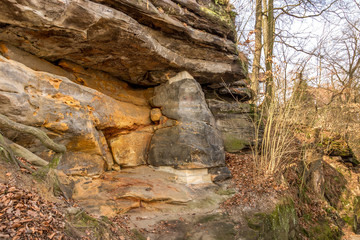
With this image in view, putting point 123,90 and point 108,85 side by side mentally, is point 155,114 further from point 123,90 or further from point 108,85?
point 108,85

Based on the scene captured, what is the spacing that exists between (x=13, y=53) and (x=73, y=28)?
1504mm

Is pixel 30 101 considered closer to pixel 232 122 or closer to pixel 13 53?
pixel 13 53

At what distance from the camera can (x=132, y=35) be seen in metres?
5.43

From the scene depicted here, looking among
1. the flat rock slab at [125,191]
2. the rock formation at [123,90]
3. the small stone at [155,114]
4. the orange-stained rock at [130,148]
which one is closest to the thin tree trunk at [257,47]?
the rock formation at [123,90]

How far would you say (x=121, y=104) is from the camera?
673cm

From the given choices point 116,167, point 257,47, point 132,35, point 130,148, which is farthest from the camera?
point 257,47

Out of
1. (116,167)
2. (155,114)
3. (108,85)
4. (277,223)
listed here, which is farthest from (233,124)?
(108,85)

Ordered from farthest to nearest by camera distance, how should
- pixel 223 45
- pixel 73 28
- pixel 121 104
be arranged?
1. pixel 223 45
2. pixel 121 104
3. pixel 73 28

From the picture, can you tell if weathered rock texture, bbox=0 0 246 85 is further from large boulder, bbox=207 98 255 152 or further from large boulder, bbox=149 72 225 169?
large boulder, bbox=207 98 255 152

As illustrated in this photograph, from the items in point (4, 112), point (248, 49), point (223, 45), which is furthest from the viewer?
point (248, 49)

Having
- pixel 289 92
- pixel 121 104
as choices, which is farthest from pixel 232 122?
pixel 121 104

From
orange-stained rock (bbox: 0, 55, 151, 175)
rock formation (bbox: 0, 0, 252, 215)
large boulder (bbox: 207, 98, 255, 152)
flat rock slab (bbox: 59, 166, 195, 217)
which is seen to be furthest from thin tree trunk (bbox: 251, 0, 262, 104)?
orange-stained rock (bbox: 0, 55, 151, 175)

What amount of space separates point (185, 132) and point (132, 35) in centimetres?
284

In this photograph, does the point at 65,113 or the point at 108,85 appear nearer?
the point at 65,113
